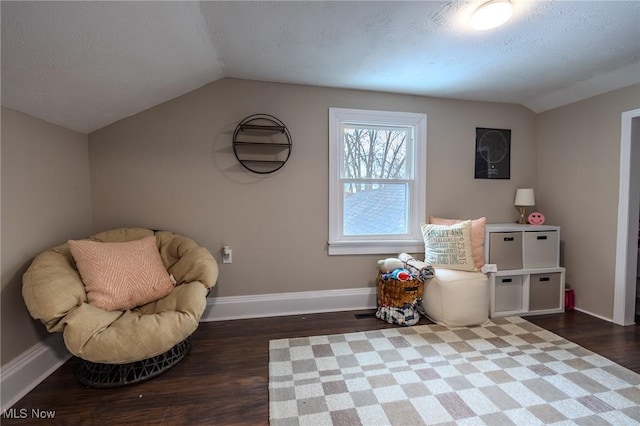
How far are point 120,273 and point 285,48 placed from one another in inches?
76.5

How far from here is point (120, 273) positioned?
1.93m

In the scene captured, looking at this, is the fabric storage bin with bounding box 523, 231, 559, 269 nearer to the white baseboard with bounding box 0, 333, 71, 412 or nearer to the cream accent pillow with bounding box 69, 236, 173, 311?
the cream accent pillow with bounding box 69, 236, 173, 311

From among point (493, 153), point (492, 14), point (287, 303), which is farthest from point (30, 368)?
point (493, 153)

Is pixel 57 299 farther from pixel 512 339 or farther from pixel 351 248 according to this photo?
pixel 512 339

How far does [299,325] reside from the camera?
8.45 ft

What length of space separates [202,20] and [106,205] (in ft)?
5.76

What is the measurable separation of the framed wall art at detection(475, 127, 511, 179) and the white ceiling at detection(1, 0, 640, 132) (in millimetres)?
611

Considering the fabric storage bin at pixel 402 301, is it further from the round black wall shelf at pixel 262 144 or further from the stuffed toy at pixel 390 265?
the round black wall shelf at pixel 262 144

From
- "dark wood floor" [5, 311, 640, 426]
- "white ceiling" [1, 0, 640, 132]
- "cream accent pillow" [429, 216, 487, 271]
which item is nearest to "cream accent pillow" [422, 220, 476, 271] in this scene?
"cream accent pillow" [429, 216, 487, 271]

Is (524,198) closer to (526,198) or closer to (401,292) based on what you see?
(526,198)

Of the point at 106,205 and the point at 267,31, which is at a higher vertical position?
the point at 267,31

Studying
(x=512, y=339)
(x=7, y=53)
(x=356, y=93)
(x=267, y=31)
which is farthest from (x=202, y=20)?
(x=512, y=339)

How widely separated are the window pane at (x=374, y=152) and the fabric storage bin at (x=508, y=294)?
4.61 feet

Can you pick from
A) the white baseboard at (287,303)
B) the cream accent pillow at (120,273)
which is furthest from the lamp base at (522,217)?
the cream accent pillow at (120,273)
